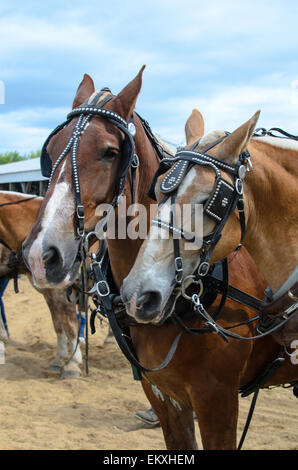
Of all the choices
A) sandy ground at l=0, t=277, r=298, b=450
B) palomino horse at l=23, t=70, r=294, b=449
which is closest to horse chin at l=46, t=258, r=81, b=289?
palomino horse at l=23, t=70, r=294, b=449

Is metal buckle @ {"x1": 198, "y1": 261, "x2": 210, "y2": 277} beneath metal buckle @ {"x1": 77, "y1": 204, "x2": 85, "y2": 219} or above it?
beneath

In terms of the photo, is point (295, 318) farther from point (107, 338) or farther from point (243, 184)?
point (107, 338)

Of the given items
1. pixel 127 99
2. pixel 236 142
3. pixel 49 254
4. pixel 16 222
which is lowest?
pixel 16 222

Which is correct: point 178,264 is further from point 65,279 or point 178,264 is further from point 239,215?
point 65,279

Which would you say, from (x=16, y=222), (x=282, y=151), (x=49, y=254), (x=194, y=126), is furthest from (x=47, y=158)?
(x=16, y=222)

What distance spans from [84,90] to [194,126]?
74 cm

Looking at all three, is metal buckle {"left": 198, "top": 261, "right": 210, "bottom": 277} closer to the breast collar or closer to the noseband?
the noseband

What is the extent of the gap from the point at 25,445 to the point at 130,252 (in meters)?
2.30

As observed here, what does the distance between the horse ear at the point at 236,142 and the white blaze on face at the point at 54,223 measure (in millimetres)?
718

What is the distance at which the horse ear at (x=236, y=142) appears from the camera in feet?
5.41

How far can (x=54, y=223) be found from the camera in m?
1.90

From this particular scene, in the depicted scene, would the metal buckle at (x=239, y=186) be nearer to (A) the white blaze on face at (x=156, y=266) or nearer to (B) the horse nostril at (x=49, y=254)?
(A) the white blaze on face at (x=156, y=266)

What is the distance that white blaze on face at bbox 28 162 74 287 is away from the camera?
6.11ft

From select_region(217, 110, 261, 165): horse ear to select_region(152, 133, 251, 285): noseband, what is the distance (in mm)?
31
